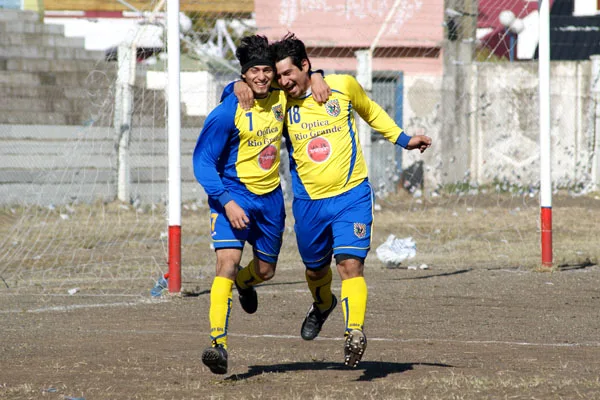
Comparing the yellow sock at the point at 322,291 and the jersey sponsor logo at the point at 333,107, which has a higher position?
the jersey sponsor logo at the point at 333,107

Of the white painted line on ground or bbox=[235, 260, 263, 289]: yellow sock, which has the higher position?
bbox=[235, 260, 263, 289]: yellow sock

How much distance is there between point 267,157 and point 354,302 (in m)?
1.05

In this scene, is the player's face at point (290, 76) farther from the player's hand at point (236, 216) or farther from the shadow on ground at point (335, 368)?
the shadow on ground at point (335, 368)

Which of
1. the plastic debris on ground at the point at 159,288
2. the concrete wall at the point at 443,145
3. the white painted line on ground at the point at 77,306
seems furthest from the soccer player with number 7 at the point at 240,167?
the concrete wall at the point at 443,145

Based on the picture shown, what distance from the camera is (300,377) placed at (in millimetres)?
6785

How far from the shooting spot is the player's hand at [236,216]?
22.0 ft

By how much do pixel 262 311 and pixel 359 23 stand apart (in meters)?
16.5

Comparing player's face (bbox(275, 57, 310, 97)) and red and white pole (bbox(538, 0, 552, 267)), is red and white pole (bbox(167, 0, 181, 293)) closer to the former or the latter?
player's face (bbox(275, 57, 310, 97))

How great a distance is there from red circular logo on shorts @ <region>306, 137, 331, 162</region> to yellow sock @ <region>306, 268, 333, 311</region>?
912 mm

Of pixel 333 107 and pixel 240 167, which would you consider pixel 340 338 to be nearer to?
pixel 240 167

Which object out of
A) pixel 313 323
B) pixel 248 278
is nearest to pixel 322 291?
pixel 313 323

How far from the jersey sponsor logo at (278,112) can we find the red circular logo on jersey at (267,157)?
0.18 metres

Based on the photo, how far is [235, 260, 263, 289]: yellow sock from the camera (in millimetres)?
7777

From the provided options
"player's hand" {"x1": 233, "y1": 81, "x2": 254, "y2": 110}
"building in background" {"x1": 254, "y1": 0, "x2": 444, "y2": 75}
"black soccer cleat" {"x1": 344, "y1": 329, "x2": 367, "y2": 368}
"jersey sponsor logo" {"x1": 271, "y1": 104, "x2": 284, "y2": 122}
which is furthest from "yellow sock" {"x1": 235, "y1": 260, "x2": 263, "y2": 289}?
"building in background" {"x1": 254, "y1": 0, "x2": 444, "y2": 75}
